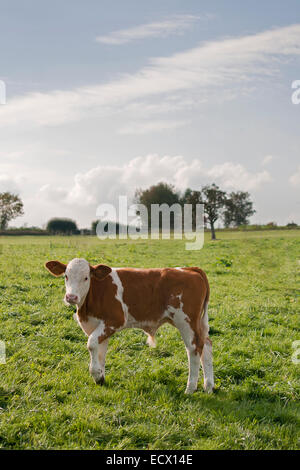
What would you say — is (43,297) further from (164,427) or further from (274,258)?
(274,258)

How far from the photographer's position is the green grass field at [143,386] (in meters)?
4.91

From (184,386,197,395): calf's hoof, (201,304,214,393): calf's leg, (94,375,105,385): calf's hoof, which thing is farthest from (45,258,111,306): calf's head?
(184,386,197,395): calf's hoof

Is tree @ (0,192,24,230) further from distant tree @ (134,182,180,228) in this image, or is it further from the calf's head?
the calf's head

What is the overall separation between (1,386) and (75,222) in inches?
2383

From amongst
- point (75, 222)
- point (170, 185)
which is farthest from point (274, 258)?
point (170, 185)

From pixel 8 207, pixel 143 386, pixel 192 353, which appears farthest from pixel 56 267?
pixel 8 207

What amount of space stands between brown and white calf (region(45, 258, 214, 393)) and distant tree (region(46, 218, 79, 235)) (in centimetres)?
5935

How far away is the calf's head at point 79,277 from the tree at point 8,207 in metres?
72.8

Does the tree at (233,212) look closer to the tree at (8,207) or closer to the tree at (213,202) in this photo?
the tree at (213,202)

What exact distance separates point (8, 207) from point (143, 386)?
7451cm

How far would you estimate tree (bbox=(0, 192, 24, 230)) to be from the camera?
7531 centimetres

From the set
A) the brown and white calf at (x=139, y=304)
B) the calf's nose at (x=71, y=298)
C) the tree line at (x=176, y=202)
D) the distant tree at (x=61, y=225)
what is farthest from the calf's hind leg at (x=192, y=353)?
the distant tree at (x=61, y=225)

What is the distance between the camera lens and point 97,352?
6.04m

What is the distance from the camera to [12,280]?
43.0 ft
